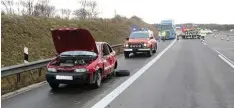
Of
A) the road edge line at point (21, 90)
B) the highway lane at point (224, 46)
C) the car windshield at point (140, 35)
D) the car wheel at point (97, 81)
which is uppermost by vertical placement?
the car windshield at point (140, 35)

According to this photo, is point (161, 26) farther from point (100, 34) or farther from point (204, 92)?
point (204, 92)

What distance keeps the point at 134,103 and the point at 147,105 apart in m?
Answer: 0.37

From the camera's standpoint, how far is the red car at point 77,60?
9930 mm

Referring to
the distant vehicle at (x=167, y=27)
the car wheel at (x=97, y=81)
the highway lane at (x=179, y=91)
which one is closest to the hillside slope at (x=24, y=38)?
the car wheel at (x=97, y=81)

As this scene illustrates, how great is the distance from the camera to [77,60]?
10.6 m

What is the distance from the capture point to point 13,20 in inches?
825

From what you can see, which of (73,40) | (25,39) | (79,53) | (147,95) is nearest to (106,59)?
(79,53)

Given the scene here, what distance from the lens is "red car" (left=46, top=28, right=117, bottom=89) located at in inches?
391

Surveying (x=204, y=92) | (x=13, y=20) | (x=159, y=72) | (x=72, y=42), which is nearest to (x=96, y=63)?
(x=72, y=42)

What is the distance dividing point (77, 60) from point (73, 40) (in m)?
0.78

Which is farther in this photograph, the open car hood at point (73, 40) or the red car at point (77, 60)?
the open car hood at point (73, 40)

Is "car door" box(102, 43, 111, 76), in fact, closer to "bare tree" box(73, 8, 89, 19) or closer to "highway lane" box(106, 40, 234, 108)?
"highway lane" box(106, 40, 234, 108)

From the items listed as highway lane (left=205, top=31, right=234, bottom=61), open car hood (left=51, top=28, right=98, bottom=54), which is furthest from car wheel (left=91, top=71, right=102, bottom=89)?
highway lane (left=205, top=31, right=234, bottom=61)

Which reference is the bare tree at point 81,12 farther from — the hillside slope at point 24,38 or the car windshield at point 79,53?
the car windshield at point 79,53
